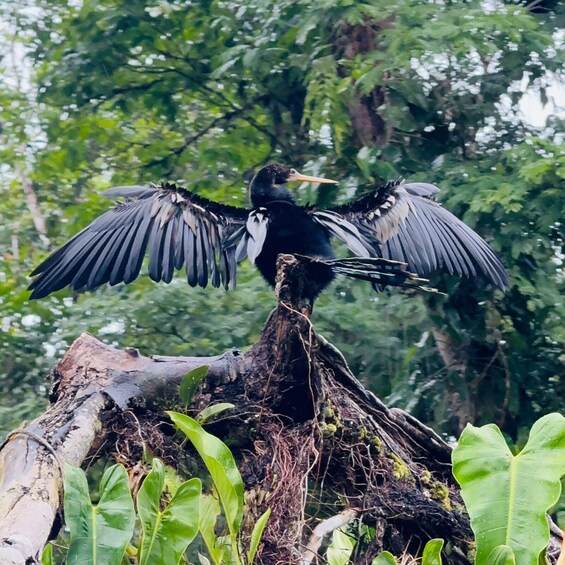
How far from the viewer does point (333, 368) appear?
3207mm

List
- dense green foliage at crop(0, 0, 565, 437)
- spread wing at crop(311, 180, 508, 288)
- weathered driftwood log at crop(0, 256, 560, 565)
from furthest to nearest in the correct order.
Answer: dense green foliage at crop(0, 0, 565, 437) → spread wing at crop(311, 180, 508, 288) → weathered driftwood log at crop(0, 256, 560, 565)

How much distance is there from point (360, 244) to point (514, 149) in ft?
6.43

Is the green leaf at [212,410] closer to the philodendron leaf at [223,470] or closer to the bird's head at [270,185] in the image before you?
the philodendron leaf at [223,470]

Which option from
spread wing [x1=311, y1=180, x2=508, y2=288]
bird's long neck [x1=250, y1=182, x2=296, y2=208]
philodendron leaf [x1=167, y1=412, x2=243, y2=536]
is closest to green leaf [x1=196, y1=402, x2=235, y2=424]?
philodendron leaf [x1=167, y1=412, x2=243, y2=536]

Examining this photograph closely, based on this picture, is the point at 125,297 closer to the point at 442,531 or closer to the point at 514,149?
the point at 514,149

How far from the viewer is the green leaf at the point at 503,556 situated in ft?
7.25

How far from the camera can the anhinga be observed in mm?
3611

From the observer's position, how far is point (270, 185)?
177 inches

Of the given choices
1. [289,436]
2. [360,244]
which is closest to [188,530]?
[289,436]

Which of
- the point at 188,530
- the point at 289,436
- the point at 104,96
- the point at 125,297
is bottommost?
the point at 125,297

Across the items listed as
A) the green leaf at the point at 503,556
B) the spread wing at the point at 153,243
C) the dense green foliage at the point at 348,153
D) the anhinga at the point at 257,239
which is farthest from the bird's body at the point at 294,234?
the green leaf at the point at 503,556

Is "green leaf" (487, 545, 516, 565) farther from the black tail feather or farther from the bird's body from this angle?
the bird's body

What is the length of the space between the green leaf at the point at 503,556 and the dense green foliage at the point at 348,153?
9.38 ft

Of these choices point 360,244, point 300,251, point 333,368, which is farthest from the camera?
point 300,251
